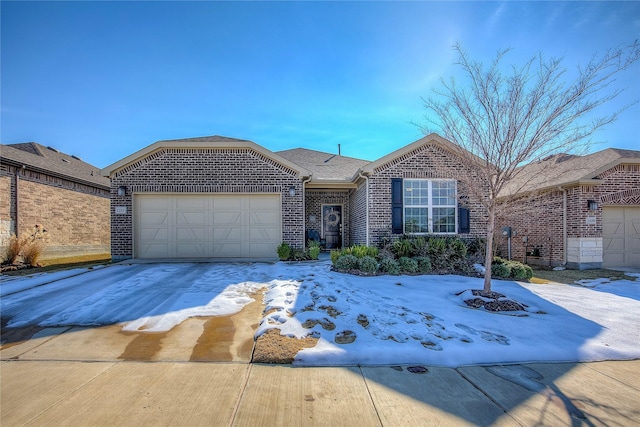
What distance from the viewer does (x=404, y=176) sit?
1054 cm

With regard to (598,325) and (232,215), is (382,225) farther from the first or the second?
(598,325)

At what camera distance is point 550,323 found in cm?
478

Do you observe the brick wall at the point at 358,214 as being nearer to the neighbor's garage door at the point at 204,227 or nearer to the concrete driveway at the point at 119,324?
the neighbor's garage door at the point at 204,227

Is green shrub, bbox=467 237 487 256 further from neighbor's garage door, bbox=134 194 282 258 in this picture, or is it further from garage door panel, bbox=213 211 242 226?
garage door panel, bbox=213 211 242 226

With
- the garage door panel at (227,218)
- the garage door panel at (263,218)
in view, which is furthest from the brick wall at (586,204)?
the garage door panel at (227,218)

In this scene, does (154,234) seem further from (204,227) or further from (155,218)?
(204,227)

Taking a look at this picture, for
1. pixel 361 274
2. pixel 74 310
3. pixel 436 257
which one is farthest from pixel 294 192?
pixel 74 310

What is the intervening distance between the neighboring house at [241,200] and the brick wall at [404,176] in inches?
1.3

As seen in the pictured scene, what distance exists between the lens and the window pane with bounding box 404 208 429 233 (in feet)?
34.4

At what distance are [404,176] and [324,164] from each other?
488cm

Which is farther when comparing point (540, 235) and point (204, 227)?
point (540, 235)

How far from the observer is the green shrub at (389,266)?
26.8ft

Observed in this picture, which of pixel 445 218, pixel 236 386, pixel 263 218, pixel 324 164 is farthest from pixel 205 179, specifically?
pixel 236 386

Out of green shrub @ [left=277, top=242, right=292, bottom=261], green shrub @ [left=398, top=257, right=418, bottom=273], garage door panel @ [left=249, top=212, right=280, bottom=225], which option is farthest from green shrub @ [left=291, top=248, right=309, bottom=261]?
green shrub @ [left=398, top=257, right=418, bottom=273]
